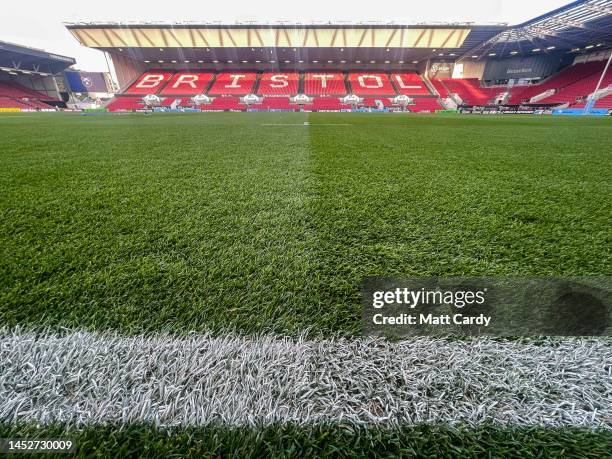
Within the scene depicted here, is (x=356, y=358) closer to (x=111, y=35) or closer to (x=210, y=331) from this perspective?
(x=210, y=331)

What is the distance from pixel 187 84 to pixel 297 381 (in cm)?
3675

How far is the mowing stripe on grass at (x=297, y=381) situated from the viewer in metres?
0.54

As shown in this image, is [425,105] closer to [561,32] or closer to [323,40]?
[561,32]

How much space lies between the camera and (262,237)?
1.22 meters

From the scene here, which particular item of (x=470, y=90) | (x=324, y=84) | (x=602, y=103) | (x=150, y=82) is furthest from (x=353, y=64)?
(x=150, y=82)

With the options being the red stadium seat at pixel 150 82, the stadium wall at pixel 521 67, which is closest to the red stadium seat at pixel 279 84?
the red stadium seat at pixel 150 82

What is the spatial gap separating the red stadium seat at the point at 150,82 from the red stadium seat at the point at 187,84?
2.90 feet

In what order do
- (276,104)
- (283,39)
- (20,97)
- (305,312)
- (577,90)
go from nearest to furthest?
(305,312)
(577,90)
(283,39)
(276,104)
(20,97)

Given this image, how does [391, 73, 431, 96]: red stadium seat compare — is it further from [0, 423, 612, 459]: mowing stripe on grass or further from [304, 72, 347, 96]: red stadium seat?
[0, 423, 612, 459]: mowing stripe on grass

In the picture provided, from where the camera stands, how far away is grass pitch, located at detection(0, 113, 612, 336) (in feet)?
2.66

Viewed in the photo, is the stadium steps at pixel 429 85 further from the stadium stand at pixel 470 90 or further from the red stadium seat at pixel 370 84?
the red stadium seat at pixel 370 84

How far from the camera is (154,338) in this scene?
0.70m

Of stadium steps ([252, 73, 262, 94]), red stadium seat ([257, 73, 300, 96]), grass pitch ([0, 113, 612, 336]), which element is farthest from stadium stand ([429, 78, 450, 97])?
grass pitch ([0, 113, 612, 336])

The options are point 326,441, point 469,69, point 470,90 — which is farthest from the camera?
point 469,69
